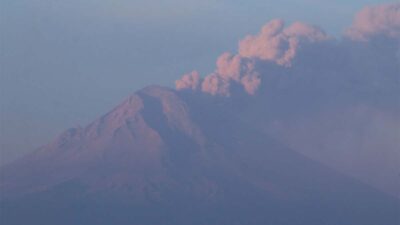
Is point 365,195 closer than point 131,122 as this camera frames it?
Yes

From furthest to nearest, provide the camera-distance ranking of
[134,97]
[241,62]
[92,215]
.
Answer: [134,97] < [241,62] < [92,215]

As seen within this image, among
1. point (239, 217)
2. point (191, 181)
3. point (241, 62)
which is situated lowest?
point (239, 217)

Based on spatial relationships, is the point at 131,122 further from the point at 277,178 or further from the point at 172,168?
the point at 277,178

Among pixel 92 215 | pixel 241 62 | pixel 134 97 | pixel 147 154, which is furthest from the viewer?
pixel 134 97

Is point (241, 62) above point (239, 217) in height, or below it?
above

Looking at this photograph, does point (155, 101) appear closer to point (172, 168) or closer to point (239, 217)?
point (172, 168)

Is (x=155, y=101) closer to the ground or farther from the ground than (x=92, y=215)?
farther from the ground

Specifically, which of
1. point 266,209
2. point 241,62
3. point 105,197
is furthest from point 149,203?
point 241,62

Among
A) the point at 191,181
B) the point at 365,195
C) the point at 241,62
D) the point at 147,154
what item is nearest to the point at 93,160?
the point at 147,154

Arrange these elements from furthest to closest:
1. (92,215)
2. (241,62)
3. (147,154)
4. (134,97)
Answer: (134,97) < (147,154) < (241,62) < (92,215)
